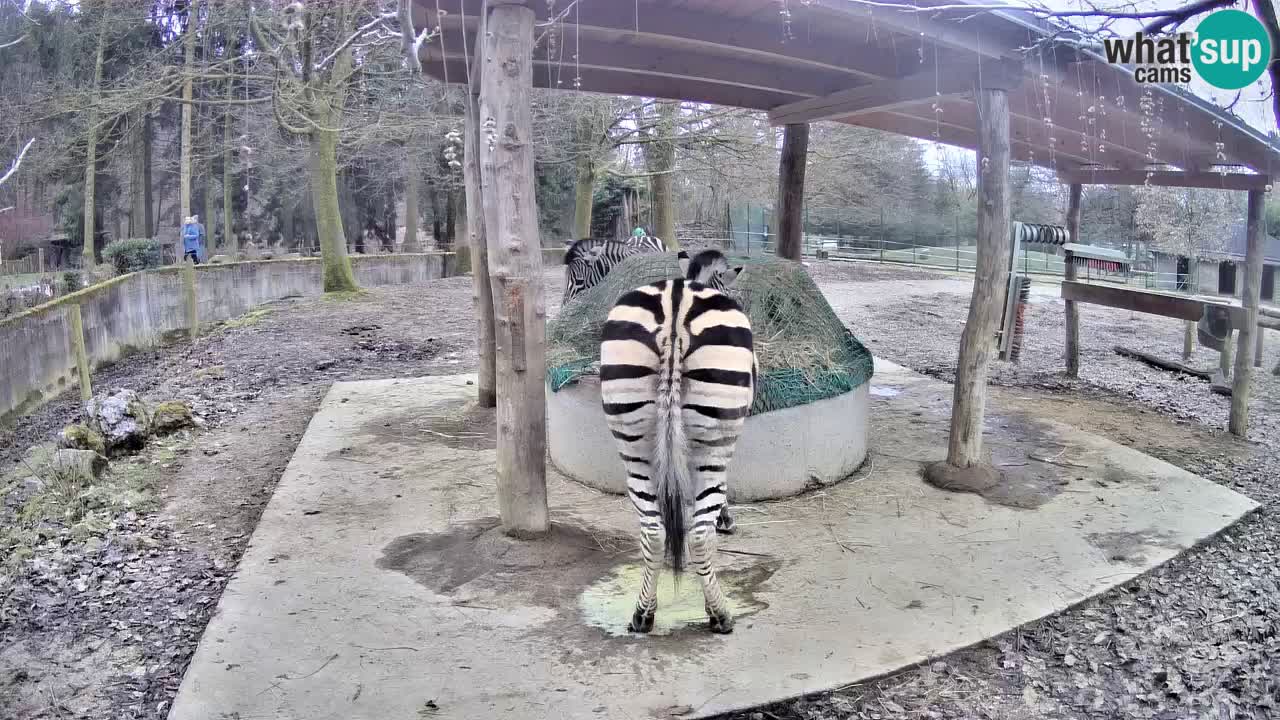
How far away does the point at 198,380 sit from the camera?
9.84 m

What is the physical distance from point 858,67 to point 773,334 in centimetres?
213

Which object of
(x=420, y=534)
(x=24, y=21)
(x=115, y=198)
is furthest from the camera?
(x=115, y=198)

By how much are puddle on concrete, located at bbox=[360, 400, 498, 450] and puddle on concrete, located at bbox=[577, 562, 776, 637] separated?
8.87ft

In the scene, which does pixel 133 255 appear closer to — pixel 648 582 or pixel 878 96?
pixel 878 96

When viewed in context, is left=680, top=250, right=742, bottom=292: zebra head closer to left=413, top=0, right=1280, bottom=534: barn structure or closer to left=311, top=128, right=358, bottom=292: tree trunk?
left=413, top=0, right=1280, bottom=534: barn structure

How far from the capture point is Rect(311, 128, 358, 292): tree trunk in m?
16.5

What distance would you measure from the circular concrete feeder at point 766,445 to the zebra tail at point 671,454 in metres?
1.80

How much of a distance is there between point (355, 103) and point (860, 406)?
1831 centimetres

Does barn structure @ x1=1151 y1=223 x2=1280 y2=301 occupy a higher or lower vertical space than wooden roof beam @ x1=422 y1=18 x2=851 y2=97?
lower

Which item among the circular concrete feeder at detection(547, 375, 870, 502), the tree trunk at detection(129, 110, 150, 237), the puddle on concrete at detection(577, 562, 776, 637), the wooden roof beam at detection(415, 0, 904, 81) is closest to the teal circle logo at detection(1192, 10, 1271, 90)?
the wooden roof beam at detection(415, 0, 904, 81)

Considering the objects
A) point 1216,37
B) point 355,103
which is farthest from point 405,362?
point 355,103

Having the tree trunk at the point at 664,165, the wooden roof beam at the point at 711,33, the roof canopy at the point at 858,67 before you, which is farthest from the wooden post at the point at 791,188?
the tree trunk at the point at 664,165

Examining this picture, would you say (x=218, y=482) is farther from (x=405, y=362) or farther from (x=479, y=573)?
(x=405, y=362)

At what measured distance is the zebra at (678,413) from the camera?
12.3ft
